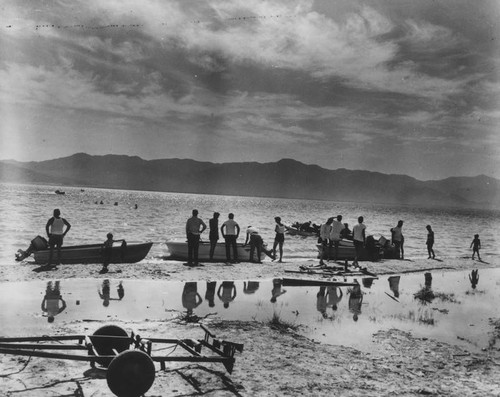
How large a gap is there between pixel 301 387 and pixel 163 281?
27.7 ft

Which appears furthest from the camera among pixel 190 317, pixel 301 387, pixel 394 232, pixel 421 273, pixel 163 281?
pixel 394 232

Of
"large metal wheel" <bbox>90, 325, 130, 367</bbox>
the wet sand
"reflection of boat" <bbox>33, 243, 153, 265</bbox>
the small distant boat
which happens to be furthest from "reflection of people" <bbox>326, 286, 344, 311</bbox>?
"reflection of boat" <bbox>33, 243, 153, 265</bbox>

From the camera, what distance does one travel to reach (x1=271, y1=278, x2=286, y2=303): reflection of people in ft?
39.4

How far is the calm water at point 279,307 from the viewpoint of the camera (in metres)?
8.89

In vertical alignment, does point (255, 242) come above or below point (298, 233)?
above

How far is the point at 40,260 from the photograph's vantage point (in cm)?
1631

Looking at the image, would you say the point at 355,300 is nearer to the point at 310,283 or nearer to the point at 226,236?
the point at 310,283

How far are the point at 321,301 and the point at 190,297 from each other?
3.51 m

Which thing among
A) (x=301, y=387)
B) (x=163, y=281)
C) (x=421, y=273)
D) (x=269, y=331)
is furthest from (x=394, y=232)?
(x=301, y=387)

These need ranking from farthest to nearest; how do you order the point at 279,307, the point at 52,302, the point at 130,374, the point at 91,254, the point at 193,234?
the point at 193,234, the point at 91,254, the point at 279,307, the point at 52,302, the point at 130,374

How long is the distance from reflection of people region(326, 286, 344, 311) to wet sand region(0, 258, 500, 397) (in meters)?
2.32

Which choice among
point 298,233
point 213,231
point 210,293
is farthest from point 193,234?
point 298,233

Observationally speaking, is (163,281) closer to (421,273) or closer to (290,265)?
(290,265)

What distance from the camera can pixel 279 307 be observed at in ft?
35.5
